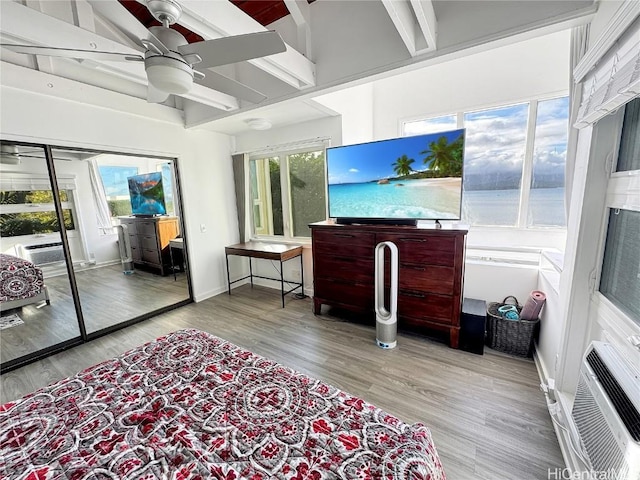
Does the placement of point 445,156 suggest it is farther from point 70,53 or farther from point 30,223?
point 30,223

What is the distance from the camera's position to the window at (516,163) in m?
2.88

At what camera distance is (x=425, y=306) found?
258 cm

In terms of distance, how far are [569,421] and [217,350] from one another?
6.60 feet

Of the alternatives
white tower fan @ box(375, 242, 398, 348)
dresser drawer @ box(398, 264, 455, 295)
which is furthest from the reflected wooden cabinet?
dresser drawer @ box(398, 264, 455, 295)

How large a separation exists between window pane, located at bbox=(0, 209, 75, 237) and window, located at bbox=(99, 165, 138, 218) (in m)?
0.46

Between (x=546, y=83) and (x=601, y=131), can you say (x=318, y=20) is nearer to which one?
(x=601, y=131)

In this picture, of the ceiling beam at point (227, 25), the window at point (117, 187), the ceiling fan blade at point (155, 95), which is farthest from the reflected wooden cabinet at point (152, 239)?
the ceiling beam at point (227, 25)

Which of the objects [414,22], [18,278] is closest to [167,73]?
[414,22]

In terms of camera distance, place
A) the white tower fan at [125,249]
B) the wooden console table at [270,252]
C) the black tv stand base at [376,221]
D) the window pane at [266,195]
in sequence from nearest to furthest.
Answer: the black tv stand base at [376,221] → the white tower fan at [125,249] → the wooden console table at [270,252] → the window pane at [266,195]

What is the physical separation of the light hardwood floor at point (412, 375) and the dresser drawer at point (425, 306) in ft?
0.94

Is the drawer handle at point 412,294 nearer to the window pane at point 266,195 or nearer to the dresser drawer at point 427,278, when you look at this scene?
the dresser drawer at point 427,278

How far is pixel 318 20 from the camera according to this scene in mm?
2285

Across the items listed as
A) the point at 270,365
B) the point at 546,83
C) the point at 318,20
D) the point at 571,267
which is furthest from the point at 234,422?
the point at 546,83

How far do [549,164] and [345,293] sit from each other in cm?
269
